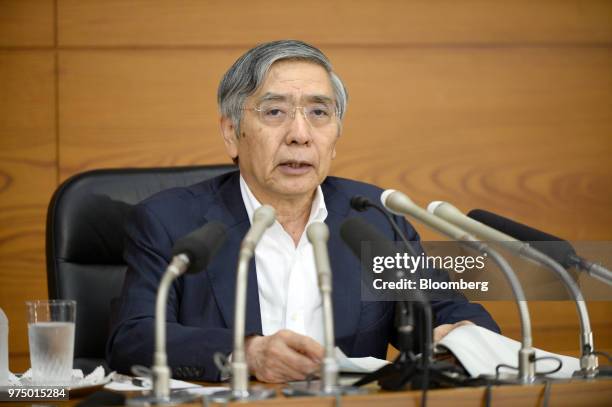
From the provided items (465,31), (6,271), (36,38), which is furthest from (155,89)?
(465,31)

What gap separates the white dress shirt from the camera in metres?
2.23

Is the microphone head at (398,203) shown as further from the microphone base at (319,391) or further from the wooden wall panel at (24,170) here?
the wooden wall panel at (24,170)

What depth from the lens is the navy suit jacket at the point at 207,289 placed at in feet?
6.69

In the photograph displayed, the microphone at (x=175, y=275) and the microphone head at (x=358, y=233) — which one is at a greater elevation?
the microphone head at (x=358, y=233)

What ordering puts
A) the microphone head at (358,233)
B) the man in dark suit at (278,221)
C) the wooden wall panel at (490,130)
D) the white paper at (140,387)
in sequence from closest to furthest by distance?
the microphone head at (358,233)
the white paper at (140,387)
the man in dark suit at (278,221)
the wooden wall panel at (490,130)

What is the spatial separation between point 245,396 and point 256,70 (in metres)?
1.12

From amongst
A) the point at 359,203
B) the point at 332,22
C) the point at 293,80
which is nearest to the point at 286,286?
the point at 293,80

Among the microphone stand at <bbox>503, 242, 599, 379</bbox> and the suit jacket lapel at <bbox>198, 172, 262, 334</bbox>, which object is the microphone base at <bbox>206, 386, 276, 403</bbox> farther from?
the suit jacket lapel at <bbox>198, 172, 262, 334</bbox>

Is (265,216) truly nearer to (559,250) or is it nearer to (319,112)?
(559,250)

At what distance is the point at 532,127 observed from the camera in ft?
11.6

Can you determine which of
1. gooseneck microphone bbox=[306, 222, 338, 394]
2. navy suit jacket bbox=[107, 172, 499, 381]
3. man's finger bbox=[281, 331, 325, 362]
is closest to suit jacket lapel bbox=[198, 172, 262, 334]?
navy suit jacket bbox=[107, 172, 499, 381]

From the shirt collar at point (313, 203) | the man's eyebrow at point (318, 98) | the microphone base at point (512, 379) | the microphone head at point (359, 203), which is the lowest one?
the microphone base at point (512, 379)

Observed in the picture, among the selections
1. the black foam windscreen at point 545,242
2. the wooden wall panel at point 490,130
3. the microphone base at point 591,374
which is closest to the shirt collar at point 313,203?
the black foam windscreen at point 545,242

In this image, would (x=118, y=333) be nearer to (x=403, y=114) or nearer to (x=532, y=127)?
(x=403, y=114)
